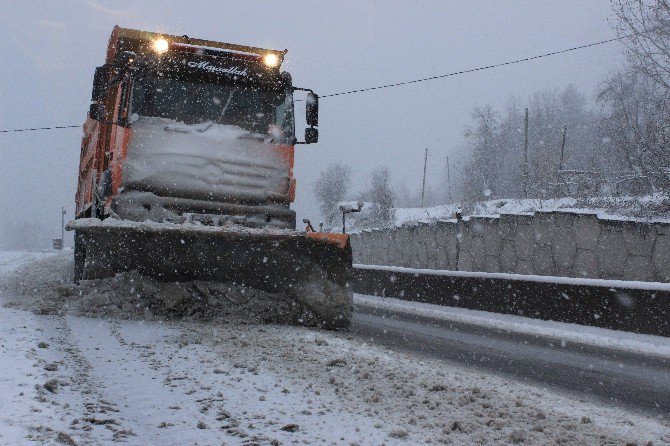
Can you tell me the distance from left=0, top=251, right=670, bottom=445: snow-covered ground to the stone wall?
6.63m

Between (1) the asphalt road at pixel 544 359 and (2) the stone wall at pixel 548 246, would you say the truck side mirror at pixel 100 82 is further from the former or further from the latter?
(2) the stone wall at pixel 548 246

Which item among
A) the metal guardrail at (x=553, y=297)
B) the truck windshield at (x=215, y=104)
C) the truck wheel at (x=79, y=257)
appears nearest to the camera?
the truck windshield at (x=215, y=104)

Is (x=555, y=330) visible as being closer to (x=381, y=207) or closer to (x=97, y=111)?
(x=97, y=111)

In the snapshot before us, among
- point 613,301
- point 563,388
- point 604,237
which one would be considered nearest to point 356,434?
point 563,388

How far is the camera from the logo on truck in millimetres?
8664

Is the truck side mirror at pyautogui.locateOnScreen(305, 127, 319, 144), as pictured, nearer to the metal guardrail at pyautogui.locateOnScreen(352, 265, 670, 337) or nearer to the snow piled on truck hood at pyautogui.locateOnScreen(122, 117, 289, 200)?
the snow piled on truck hood at pyautogui.locateOnScreen(122, 117, 289, 200)

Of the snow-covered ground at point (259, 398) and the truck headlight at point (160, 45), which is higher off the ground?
the truck headlight at point (160, 45)

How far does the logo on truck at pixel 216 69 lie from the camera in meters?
8.66

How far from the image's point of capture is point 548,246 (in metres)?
13.3

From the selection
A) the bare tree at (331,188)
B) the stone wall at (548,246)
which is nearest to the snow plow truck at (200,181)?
the stone wall at (548,246)

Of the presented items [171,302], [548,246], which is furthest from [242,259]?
[548,246]

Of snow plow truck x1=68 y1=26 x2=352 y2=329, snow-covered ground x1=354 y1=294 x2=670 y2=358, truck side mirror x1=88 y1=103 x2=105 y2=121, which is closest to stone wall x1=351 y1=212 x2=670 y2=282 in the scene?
snow-covered ground x1=354 y1=294 x2=670 y2=358

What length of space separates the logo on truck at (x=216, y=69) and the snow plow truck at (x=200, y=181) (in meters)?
0.01

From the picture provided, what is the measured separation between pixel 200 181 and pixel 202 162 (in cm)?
25
